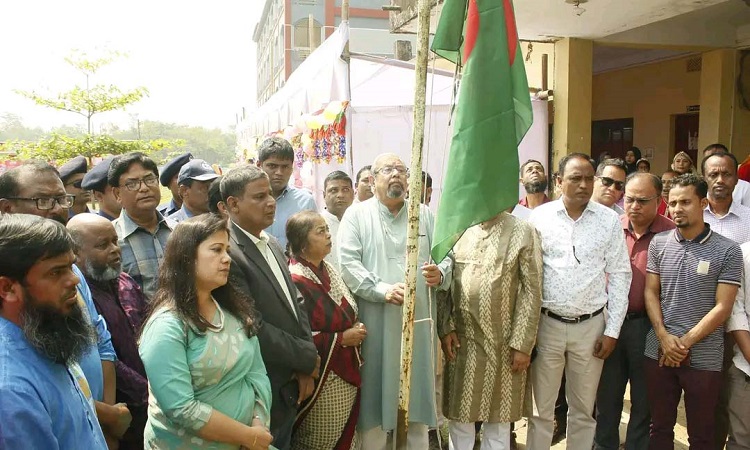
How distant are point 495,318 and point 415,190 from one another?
3.91 ft

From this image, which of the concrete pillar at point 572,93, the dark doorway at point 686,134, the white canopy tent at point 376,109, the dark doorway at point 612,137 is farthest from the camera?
the dark doorway at point 612,137

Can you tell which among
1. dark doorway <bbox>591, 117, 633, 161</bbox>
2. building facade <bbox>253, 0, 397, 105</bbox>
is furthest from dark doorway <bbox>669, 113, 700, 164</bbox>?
building facade <bbox>253, 0, 397, 105</bbox>

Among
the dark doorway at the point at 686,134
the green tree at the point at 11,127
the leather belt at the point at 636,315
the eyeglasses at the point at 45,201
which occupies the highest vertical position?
the green tree at the point at 11,127

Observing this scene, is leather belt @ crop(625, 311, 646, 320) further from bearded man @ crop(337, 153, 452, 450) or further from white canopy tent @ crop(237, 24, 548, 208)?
white canopy tent @ crop(237, 24, 548, 208)

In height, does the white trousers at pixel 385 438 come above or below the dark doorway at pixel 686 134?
below

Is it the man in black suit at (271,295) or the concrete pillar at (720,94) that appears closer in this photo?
the man in black suit at (271,295)

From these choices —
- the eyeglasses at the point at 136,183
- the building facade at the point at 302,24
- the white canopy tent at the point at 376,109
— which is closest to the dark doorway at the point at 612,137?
the white canopy tent at the point at 376,109

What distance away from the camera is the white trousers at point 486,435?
347 cm

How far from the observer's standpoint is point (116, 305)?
8.41 feet

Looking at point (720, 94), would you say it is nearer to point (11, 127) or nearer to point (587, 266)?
point (587, 266)

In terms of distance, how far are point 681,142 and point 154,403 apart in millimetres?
10619

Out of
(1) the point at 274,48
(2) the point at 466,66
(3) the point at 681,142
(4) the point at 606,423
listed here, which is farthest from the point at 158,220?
(1) the point at 274,48

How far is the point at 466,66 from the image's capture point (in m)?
2.75

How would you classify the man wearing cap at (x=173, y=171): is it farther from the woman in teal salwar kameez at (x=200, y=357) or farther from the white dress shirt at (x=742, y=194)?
the white dress shirt at (x=742, y=194)
